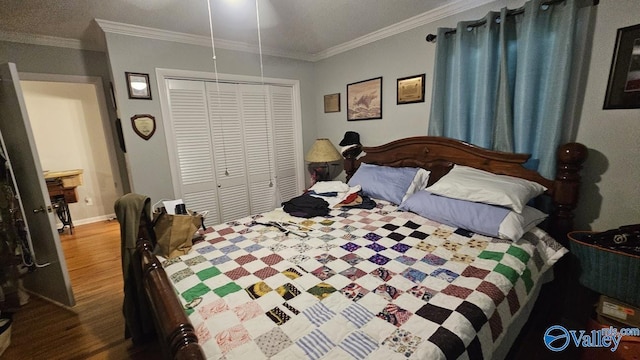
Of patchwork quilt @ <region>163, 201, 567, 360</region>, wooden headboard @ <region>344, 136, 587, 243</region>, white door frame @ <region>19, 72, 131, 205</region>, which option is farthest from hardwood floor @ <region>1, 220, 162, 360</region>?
wooden headboard @ <region>344, 136, 587, 243</region>

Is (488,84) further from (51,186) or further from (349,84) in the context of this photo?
(51,186)

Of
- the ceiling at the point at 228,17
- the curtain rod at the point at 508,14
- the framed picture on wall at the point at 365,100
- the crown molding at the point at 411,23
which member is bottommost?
the framed picture on wall at the point at 365,100

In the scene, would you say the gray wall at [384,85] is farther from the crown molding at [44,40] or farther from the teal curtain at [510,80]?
the teal curtain at [510,80]

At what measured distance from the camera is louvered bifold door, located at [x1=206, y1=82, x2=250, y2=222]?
2996mm

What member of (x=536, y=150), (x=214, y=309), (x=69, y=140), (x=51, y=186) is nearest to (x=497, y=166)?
(x=536, y=150)

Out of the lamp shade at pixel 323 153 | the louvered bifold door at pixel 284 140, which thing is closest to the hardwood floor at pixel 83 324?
the louvered bifold door at pixel 284 140

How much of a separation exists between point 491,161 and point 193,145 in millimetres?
2854

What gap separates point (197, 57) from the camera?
2.79 meters

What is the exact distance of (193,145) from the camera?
2.89m

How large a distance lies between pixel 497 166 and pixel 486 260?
3.04 ft

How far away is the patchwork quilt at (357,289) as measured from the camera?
2.95ft

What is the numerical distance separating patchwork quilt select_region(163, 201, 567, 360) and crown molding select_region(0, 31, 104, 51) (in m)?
2.67

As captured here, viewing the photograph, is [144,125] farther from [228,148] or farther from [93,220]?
[93,220]

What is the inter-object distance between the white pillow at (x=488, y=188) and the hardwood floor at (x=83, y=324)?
89.6 inches
